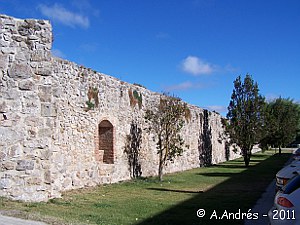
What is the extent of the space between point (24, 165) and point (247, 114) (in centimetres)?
1764

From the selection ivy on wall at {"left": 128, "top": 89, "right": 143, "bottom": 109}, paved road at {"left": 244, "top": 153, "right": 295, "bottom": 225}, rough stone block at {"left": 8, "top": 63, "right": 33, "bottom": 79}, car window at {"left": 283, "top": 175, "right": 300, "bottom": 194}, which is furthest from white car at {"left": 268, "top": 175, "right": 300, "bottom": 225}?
ivy on wall at {"left": 128, "top": 89, "right": 143, "bottom": 109}

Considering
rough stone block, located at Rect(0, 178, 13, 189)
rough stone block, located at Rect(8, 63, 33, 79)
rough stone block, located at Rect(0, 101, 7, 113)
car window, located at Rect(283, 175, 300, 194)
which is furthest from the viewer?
rough stone block, located at Rect(8, 63, 33, 79)

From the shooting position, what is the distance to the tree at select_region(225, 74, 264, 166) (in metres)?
23.2

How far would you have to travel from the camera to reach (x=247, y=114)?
23438 mm

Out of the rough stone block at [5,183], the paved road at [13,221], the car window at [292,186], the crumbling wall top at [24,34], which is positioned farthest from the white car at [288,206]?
the crumbling wall top at [24,34]

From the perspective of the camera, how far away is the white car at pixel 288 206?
464 centimetres

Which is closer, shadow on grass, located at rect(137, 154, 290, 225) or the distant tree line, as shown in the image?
shadow on grass, located at rect(137, 154, 290, 225)

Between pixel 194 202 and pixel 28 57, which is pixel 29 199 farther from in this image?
pixel 194 202

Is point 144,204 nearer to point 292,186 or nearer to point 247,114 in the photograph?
point 292,186

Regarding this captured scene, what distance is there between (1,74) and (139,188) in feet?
20.6

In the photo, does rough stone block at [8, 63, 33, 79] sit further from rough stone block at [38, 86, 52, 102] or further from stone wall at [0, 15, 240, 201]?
rough stone block at [38, 86, 52, 102]

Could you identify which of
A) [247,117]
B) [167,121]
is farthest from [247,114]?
[167,121]

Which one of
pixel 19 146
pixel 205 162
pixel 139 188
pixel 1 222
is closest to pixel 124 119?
pixel 139 188

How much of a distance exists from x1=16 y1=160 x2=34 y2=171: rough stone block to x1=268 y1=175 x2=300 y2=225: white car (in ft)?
17.5
